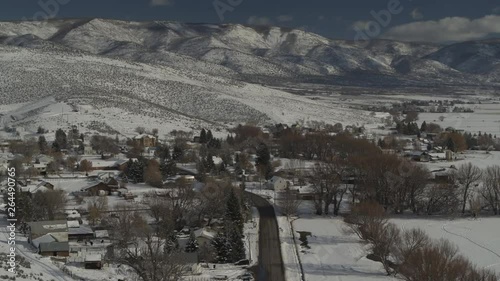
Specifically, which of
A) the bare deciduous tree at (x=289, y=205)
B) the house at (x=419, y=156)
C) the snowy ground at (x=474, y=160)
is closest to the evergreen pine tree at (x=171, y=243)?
the bare deciduous tree at (x=289, y=205)

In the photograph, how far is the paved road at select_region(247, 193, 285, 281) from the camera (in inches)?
873

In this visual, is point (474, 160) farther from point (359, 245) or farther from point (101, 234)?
point (101, 234)

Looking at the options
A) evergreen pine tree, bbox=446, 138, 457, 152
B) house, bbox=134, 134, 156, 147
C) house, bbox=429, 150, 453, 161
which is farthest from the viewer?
evergreen pine tree, bbox=446, 138, 457, 152

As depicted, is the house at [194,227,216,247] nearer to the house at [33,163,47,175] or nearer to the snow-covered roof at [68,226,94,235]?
the snow-covered roof at [68,226,94,235]

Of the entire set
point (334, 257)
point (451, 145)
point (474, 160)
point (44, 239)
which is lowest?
point (334, 257)

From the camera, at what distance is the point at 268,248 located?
25656mm

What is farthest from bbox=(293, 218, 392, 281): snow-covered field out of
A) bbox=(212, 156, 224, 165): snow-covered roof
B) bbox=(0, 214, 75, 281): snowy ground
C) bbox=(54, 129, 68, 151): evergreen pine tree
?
bbox=(54, 129, 68, 151): evergreen pine tree

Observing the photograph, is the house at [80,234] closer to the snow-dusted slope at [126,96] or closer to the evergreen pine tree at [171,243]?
the evergreen pine tree at [171,243]

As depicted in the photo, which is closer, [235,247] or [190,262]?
[190,262]

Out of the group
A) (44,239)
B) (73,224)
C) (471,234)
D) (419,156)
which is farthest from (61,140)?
(471,234)

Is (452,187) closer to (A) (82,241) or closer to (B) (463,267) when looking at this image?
(B) (463,267)

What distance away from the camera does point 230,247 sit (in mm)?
23766

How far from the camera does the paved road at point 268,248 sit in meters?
22.2

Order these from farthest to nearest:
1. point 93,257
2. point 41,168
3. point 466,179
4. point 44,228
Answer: point 41,168 → point 466,179 → point 44,228 → point 93,257
